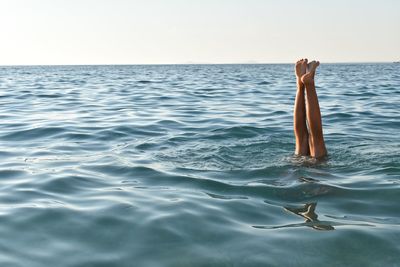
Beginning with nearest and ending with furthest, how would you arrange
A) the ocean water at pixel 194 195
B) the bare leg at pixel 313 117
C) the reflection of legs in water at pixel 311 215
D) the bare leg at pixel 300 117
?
the ocean water at pixel 194 195
the reflection of legs in water at pixel 311 215
the bare leg at pixel 313 117
the bare leg at pixel 300 117

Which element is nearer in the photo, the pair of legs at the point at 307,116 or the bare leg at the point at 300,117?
the pair of legs at the point at 307,116

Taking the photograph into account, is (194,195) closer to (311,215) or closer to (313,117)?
(311,215)

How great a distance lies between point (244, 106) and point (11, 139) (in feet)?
25.4

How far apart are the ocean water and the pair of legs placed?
290 millimetres

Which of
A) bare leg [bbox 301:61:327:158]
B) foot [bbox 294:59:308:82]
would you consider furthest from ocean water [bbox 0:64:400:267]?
foot [bbox 294:59:308:82]

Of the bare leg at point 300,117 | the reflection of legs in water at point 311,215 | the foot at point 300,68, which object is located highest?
the foot at point 300,68

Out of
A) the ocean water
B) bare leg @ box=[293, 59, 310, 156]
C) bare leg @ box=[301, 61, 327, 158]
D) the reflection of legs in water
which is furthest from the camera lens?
bare leg @ box=[293, 59, 310, 156]

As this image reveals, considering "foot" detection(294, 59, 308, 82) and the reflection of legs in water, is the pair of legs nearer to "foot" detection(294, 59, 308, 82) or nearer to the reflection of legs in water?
"foot" detection(294, 59, 308, 82)

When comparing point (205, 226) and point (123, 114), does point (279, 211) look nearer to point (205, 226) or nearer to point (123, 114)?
point (205, 226)

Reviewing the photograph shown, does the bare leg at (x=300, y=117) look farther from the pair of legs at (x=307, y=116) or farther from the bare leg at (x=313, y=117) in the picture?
the bare leg at (x=313, y=117)

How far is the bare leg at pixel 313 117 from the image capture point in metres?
7.12

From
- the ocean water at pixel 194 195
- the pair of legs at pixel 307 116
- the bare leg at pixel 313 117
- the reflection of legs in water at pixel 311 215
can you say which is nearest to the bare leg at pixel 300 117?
the pair of legs at pixel 307 116

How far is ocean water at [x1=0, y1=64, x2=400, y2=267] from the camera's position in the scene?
4.39 metres

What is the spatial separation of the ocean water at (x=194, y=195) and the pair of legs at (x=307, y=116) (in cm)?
29
